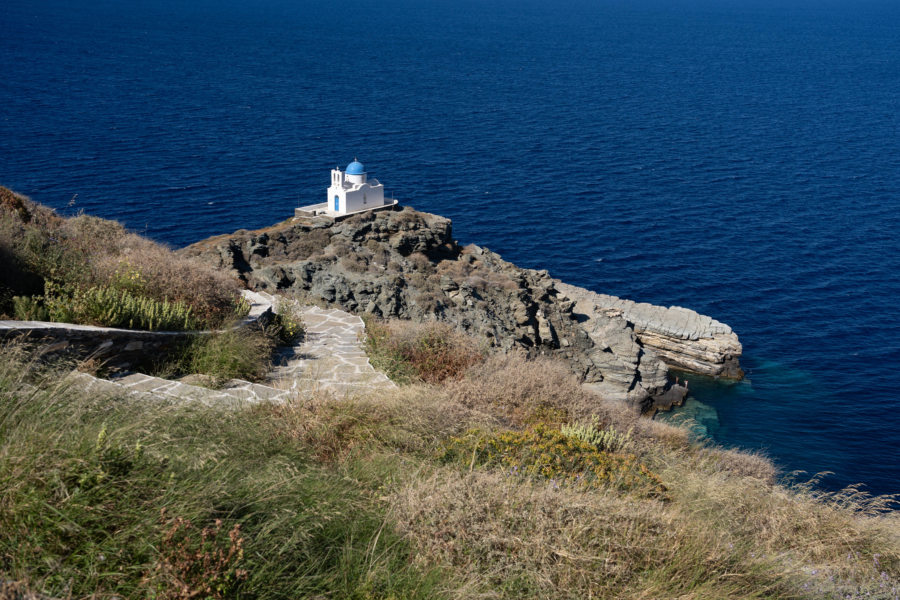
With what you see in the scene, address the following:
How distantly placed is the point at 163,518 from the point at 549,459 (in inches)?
173

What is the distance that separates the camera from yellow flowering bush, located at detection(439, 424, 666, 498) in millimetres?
7891

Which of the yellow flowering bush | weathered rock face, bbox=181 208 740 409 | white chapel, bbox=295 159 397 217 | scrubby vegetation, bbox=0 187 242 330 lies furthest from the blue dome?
the yellow flowering bush

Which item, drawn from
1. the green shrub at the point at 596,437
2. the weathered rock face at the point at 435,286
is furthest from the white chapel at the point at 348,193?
the green shrub at the point at 596,437

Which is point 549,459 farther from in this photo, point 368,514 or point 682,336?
point 682,336

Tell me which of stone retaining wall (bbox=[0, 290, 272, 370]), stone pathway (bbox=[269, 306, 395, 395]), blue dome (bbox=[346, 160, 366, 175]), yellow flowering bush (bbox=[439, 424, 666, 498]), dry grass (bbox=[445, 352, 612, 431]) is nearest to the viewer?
yellow flowering bush (bbox=[439, 424, 666, 498])

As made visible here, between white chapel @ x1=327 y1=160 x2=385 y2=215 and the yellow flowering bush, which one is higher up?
white chapel @ x1=327 y1=160 x2=385 y2=215

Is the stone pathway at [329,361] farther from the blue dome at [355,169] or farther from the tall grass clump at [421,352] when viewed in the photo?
the blue dome at [355,169]

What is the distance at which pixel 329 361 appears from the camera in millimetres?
13070

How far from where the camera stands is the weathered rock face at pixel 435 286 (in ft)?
72.9

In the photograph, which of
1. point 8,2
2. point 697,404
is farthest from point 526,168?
point 8,2

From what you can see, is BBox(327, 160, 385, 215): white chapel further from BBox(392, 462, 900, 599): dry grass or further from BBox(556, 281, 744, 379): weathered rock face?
BBox(392, 462, 900, 599): dry grass

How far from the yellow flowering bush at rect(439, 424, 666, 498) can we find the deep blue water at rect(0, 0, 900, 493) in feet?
62.3

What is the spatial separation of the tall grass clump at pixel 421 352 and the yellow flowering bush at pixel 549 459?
3589 mm

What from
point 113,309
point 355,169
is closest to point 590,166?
point 355,169
